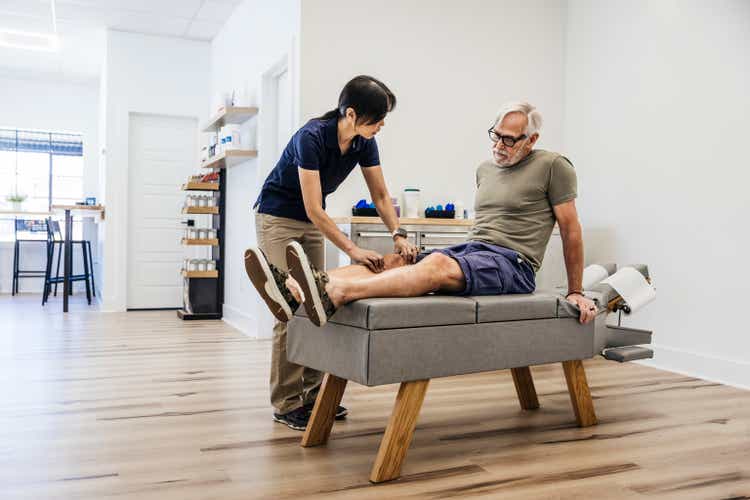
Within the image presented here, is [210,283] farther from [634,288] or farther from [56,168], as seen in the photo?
[56,168]

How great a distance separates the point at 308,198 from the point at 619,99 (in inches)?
103

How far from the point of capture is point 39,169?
8508 millimetres

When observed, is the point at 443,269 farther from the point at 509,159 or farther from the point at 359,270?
the point at 509,159

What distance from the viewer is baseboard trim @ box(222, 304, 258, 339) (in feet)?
15.3

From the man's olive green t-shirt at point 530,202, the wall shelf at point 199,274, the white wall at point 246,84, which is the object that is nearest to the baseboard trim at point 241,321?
the white wall at point 246,84

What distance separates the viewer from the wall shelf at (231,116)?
4816mm

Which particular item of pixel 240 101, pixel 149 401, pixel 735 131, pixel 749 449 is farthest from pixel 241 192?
pixel 749 449

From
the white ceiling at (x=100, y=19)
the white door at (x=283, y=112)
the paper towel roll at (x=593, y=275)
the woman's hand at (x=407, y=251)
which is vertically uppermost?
the white ceiling at (x=100, y=19)

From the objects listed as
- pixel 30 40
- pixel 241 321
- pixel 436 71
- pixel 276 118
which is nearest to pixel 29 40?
pixel 30 40

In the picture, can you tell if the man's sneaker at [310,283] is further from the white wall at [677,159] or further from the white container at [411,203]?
the white wall at [677,159]

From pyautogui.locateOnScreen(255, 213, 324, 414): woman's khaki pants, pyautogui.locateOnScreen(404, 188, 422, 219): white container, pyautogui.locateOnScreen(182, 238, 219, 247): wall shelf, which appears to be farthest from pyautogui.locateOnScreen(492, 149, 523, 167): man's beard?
pyautogui.locateOnScreen(182, 238, 219, 247): wall shelf

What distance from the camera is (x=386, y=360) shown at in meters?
1.83

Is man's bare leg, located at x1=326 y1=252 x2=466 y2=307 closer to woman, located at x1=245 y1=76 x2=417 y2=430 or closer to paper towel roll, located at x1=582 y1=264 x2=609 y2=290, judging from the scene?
woman, located at x1=245 y1=76 x2=417 y2=430

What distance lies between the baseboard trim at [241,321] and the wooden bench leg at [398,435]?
2.81 meters
